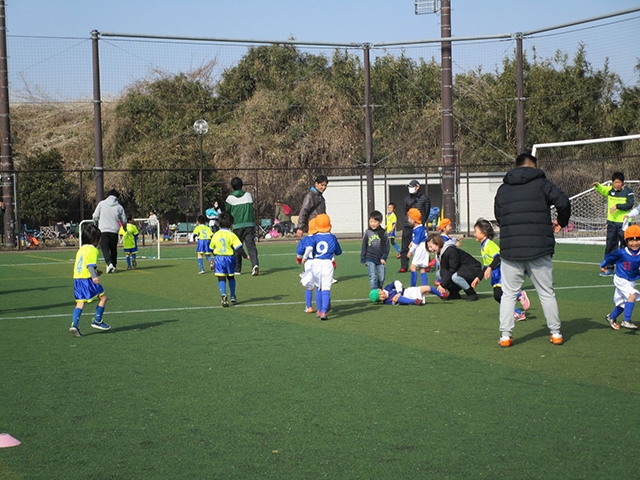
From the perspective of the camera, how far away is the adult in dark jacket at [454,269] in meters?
12.3

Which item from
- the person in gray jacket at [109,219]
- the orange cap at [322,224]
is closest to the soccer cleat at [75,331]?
the orange cap at [322,224]

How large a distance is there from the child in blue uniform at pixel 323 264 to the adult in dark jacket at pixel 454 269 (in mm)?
2457

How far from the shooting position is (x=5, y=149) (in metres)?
29.3

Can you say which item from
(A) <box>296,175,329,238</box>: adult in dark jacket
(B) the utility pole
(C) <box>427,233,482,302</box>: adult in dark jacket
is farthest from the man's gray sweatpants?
(B) the utility pole

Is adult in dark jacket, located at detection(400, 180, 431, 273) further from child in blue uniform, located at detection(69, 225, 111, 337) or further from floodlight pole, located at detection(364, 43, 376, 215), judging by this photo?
floodlight pole, located at detection(364, 43, 376, 215)

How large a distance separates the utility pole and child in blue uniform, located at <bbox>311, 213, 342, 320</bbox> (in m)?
20.6

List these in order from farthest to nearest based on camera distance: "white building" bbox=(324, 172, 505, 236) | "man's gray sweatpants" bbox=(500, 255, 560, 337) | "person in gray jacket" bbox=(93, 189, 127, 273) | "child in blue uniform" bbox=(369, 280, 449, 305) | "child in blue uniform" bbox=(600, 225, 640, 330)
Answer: "white building" bbox=(324, 172, 505, 236)
"person in gray jacket" bbox=(93, 189, 127, 273)
"child in blue uniform" bbox=(369, 280, 449, 305)
"child in blue uniform" bbox=(600, 225, 640, 330)
"man's gray sweatpants" bbox=(500, 255, 560, 337)

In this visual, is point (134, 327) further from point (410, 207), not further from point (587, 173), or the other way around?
point (587, 173)

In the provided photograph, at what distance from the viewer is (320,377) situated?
7.14 meters

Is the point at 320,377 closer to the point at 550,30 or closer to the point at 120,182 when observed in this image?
the point at 550,30

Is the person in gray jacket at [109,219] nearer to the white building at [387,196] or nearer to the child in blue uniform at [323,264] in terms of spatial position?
the child in blue uniform at [323,264]

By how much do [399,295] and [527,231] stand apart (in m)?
4.09

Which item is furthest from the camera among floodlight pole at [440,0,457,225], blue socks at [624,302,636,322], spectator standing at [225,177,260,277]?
floodlight pole at [440,0,457,225]

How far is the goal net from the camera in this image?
27250 millimetres
